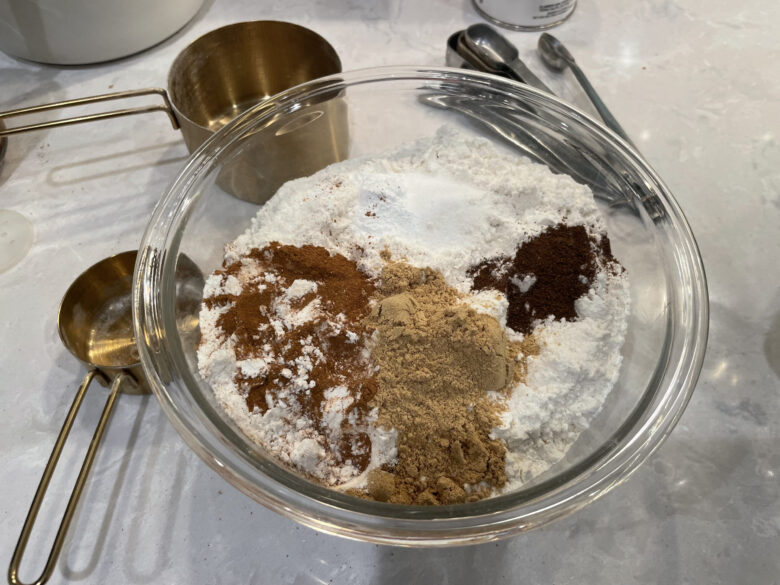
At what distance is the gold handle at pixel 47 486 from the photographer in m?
0.67

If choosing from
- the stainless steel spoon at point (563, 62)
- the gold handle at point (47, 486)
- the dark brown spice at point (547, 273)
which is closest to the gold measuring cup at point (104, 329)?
the gold handle at point (47, 486)

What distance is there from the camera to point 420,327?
2.21 ft

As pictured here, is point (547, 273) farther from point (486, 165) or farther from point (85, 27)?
point (85, 27)

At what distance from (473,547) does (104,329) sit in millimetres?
631

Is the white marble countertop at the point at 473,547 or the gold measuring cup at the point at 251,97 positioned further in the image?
the gold measuring cup at the point at 251,97

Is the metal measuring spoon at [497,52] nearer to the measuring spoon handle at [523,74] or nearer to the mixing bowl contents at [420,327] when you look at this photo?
the measuring spoon handle at [523,74]

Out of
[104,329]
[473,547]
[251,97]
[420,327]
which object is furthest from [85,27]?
[473,547]

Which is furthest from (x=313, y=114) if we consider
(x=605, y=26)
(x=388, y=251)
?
(x=605, y=26)

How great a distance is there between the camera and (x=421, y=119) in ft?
3.26

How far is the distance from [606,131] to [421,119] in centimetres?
31

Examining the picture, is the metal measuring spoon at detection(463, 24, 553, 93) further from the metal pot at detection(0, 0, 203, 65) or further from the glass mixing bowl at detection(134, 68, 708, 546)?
the metal pot at detection(0, 0, 203, 65)

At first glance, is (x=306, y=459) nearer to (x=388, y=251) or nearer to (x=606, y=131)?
(x=388, y=251)

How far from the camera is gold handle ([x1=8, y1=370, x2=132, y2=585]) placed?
2.20ft

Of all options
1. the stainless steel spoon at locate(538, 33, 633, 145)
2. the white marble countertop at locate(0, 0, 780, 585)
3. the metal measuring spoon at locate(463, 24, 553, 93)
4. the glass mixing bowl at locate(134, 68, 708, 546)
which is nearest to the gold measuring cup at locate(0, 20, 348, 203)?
the glass mixing bowl at locate(134, 68, 708, 546)
